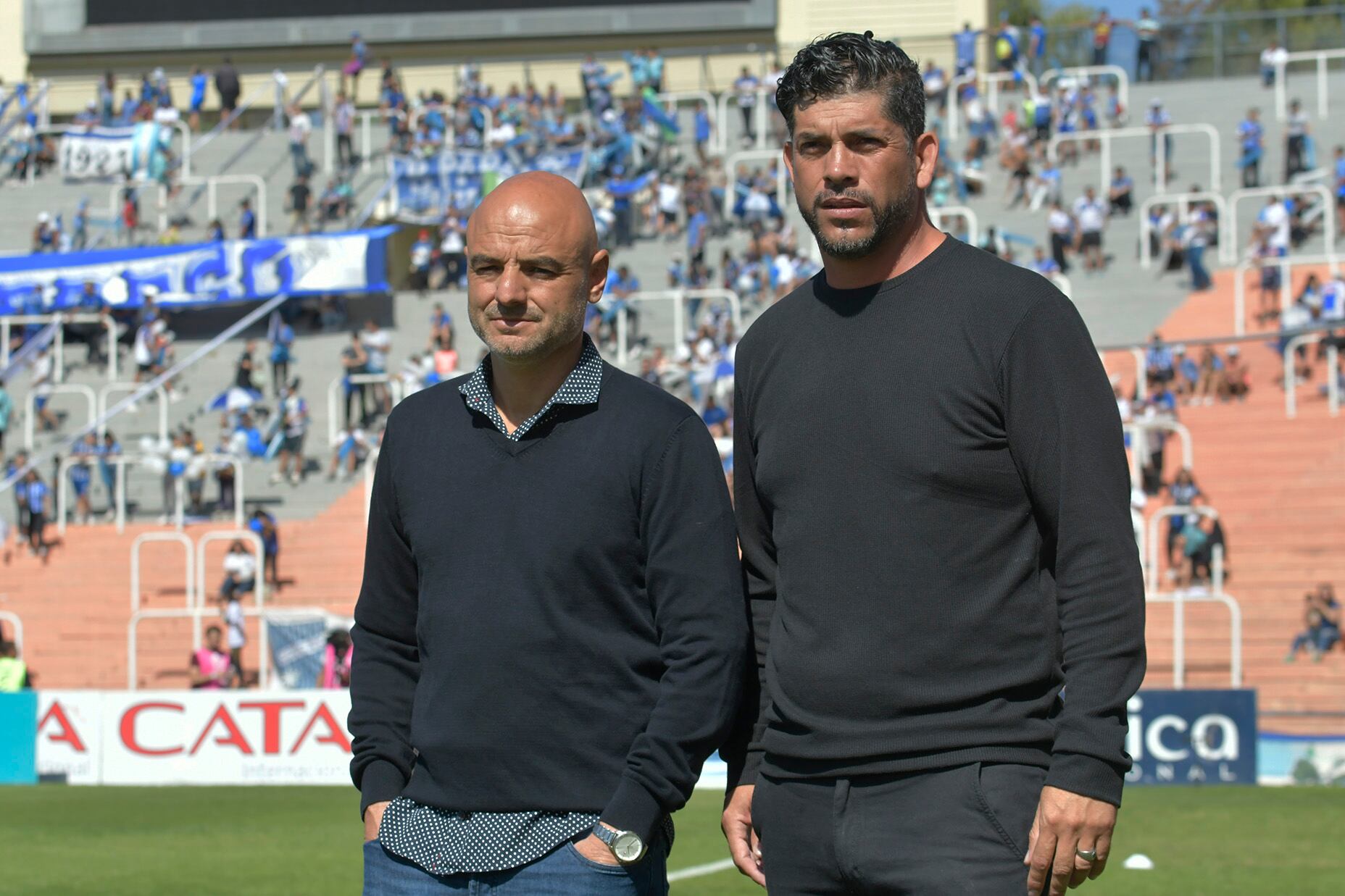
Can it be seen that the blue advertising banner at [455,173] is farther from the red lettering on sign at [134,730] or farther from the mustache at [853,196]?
the mustache at [853,196]

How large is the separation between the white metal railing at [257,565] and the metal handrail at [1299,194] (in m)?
14.1

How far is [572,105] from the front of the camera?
124 feet

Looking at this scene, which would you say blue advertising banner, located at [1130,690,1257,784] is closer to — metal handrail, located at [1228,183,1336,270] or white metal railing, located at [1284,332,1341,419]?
white metal railing, located at [1284,332,1341,419]

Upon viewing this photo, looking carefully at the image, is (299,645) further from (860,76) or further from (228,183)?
(860,76)

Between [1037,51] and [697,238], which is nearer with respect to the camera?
[697,238]

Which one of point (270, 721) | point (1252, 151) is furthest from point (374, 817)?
point (1252, 151)

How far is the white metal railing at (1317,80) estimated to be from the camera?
102 feet

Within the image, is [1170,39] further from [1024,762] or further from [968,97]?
[1024,762]

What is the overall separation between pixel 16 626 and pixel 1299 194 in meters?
18.2

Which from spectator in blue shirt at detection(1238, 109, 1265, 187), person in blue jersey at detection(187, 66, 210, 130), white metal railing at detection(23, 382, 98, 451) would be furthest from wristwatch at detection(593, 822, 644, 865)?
person in blue jersey at detection(187, 66, 210, 130)

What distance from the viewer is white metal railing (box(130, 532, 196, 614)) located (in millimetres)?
21234

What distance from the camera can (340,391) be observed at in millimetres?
26688

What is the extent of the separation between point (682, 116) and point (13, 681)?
19.8 m

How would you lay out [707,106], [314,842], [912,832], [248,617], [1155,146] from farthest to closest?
[707,106] < [1155,146] < [248,617] < [314,842] < [912,832]
